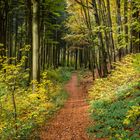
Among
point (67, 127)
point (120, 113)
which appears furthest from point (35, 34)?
point (120, 113)

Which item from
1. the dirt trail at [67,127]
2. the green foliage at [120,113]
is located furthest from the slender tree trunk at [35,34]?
the green foliage at [120,113]

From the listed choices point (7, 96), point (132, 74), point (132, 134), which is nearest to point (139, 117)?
point (132, 134)

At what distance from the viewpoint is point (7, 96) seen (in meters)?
10.4

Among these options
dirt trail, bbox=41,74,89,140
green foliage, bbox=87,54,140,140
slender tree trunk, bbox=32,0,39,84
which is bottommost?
dirt trail, bbox=41,74,89,140

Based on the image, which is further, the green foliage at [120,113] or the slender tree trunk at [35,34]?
the slender tree trunk at [35,34]

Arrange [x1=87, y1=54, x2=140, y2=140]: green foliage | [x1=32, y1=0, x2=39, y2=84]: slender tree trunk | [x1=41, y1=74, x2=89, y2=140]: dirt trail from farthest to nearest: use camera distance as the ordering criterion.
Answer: [x1=32, y1=0, x2=39, y2=84]: slender tree trunk
[x1=41, y1=74, x2=89, y2=140]: dirt trail
[x1=87, y1=54, x2=140, y2=140]: green foliage

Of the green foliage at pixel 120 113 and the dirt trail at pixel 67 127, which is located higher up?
the green foliage at pixel 120 113

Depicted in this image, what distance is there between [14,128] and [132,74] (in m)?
7.46

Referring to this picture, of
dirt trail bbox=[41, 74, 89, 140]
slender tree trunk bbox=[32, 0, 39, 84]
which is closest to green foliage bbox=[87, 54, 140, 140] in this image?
dirt trail bbox=[41, 74, 89, 140]

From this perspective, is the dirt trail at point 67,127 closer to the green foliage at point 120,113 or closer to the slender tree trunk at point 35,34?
the green foliage at point 120,113

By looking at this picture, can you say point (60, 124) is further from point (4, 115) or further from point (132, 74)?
point (132, 74)

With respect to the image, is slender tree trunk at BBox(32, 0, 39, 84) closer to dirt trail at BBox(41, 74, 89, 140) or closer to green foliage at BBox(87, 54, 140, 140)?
dirt trail at BBox(41, 74, 89, 140)

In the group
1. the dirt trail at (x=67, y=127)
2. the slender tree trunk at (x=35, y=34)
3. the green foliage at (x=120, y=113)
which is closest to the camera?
the green foliage at (x=120, y=113)

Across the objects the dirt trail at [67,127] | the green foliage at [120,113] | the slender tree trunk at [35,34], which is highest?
the slender tree trunk at [35,34]
